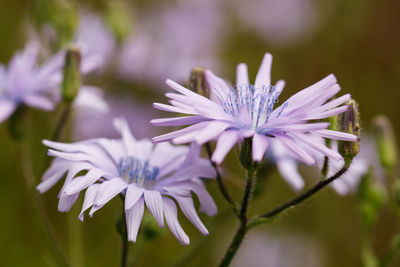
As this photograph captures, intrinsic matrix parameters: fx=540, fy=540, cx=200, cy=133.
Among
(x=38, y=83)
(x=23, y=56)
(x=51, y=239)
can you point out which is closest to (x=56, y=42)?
(x=23, y=56)

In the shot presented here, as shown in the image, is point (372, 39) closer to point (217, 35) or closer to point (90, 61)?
point (217, 35)

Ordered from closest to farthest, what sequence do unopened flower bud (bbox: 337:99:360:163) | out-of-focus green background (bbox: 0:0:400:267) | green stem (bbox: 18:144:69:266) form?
1. unopened flower bud (bbox: 337:99:360:163)
2. green stem (bbox: 18:144:69:266)
3. out-of-focus green background (bbox: 0:0:400:267)

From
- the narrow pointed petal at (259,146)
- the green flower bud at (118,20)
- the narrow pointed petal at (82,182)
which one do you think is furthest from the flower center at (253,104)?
the green flower bud at (118,20)

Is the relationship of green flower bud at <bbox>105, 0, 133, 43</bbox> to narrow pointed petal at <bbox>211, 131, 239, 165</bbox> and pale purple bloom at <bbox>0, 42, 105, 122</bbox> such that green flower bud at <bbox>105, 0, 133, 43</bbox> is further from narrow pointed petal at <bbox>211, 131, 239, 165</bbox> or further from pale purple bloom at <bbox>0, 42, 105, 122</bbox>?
narrow pointed petal at <bbox>211, 131, 239, 165</bbox>

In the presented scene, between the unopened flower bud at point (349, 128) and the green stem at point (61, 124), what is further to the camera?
the green stem at point (61, 124)

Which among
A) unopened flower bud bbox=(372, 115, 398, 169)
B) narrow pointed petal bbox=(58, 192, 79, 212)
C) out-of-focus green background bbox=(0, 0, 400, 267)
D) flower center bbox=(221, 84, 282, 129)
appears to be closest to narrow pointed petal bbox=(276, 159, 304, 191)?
out-of-focus green background bbox=(0, 0, 400, 267)

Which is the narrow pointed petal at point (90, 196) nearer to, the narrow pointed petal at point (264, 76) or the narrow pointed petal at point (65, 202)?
the narrow pointed petal at point (65, 202)
